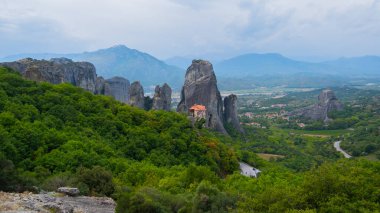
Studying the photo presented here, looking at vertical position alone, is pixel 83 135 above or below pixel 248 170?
above

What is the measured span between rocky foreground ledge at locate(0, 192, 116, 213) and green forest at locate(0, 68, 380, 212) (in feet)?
3.83

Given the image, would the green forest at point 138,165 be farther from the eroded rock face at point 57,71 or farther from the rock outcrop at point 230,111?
the rock outcrop at point 230,111

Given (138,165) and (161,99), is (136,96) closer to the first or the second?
(161,99)

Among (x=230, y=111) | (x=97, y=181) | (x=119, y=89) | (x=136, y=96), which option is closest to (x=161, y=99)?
(x=136, y=96)

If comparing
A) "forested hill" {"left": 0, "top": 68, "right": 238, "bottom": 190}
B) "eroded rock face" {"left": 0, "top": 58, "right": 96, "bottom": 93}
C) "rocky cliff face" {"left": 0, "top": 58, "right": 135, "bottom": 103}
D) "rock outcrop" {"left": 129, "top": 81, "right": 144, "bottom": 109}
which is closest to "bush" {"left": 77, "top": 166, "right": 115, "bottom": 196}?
"forested hill" {"left": 0, "top": 68, "right": 238, "bottom": 190}

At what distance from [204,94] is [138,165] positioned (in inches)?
1709

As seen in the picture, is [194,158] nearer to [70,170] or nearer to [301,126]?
[70,170]

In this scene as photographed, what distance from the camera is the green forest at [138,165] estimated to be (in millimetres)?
17422

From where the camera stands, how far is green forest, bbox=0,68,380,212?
17.4 metres

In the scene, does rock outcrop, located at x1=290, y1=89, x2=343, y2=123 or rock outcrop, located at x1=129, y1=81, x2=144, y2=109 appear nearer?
rock outcrop, located at x1=129, y1=81, x2=144, y2=109

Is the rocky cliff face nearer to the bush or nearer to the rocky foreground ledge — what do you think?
the bush

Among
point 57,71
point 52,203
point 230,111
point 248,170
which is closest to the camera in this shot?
point 52,203

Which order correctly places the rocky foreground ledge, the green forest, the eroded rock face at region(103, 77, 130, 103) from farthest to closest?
the eroded rock face at region(103, 77, 130, 103)
the green forest
the rocky foreground ledge

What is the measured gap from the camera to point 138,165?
3084 centimetres
